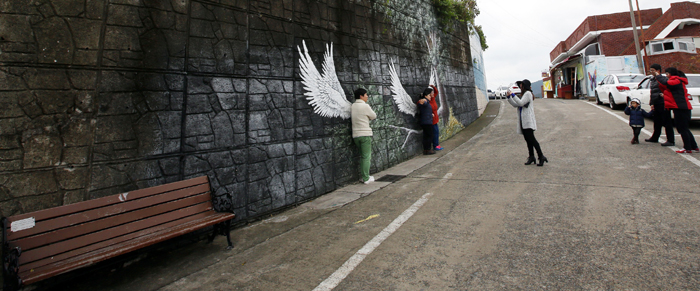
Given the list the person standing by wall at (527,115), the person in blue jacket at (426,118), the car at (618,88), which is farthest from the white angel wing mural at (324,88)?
the car at (618,88)

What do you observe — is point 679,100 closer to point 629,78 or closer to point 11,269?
point 629,78

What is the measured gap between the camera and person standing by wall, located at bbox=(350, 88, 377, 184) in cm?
609

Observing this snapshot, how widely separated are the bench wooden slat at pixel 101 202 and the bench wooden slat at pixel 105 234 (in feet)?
0.78

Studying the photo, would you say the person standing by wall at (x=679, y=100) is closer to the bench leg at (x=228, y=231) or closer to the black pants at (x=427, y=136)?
the black pants at (x=427, y=136)

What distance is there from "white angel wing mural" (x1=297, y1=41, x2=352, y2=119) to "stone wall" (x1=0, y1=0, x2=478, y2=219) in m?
0.14

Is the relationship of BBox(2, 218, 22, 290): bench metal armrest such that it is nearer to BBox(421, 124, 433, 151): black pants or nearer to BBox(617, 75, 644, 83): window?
BBox(421, 124, 433, 151): black pants

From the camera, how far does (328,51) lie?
6.02 metres

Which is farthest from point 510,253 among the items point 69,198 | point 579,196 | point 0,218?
point 0,218

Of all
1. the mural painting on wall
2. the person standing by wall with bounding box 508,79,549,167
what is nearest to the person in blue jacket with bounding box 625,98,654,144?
the person standing by wall with bounding box 508,79,549,167

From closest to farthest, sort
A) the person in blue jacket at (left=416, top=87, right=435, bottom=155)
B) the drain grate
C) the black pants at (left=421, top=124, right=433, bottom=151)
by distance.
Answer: the drain grate → the person in blue jacket at (left=416, top=87, right=435, bottom=155) → the black pants at (left=421, top=124, right=433, bottom=151)

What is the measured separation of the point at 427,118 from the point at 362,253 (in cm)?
592

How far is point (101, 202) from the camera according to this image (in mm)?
3133

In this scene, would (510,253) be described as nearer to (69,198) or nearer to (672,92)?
(69,198)

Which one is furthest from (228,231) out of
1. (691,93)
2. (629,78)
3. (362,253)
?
(629,78)
